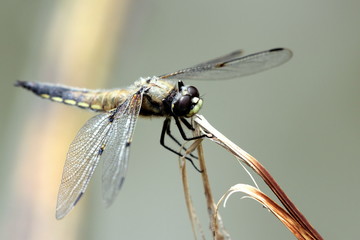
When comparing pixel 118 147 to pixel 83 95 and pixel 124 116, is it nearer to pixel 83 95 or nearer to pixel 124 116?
pixel 124 116

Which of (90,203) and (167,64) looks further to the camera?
(167,64)

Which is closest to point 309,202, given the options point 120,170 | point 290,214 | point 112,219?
point 112,219

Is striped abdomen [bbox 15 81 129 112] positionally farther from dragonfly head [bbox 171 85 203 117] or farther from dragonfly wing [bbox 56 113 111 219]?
dragonfly head [bbox 171 85 203 117]

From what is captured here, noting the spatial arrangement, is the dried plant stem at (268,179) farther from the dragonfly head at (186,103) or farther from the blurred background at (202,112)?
the blurred background at (202,112)

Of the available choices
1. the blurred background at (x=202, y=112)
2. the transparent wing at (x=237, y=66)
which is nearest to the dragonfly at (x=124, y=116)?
the transparent wing at (x=237, y=66)

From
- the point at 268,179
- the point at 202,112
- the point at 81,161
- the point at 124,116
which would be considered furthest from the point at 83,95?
the point at 268,179

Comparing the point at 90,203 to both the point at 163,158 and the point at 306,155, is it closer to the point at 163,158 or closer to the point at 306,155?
the point at 163,158

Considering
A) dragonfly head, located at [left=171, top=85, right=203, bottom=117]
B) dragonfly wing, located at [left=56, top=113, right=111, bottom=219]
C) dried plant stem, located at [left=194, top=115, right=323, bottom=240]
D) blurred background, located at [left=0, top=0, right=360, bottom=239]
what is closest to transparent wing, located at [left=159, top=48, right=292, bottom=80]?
dragonfly head, located at [left=171, top=85, right=203, bottom=117]

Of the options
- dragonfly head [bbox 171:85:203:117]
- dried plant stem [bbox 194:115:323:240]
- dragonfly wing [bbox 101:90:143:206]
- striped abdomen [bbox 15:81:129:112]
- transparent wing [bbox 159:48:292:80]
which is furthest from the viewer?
striped abdomen [bbox 15:81:129:112]
